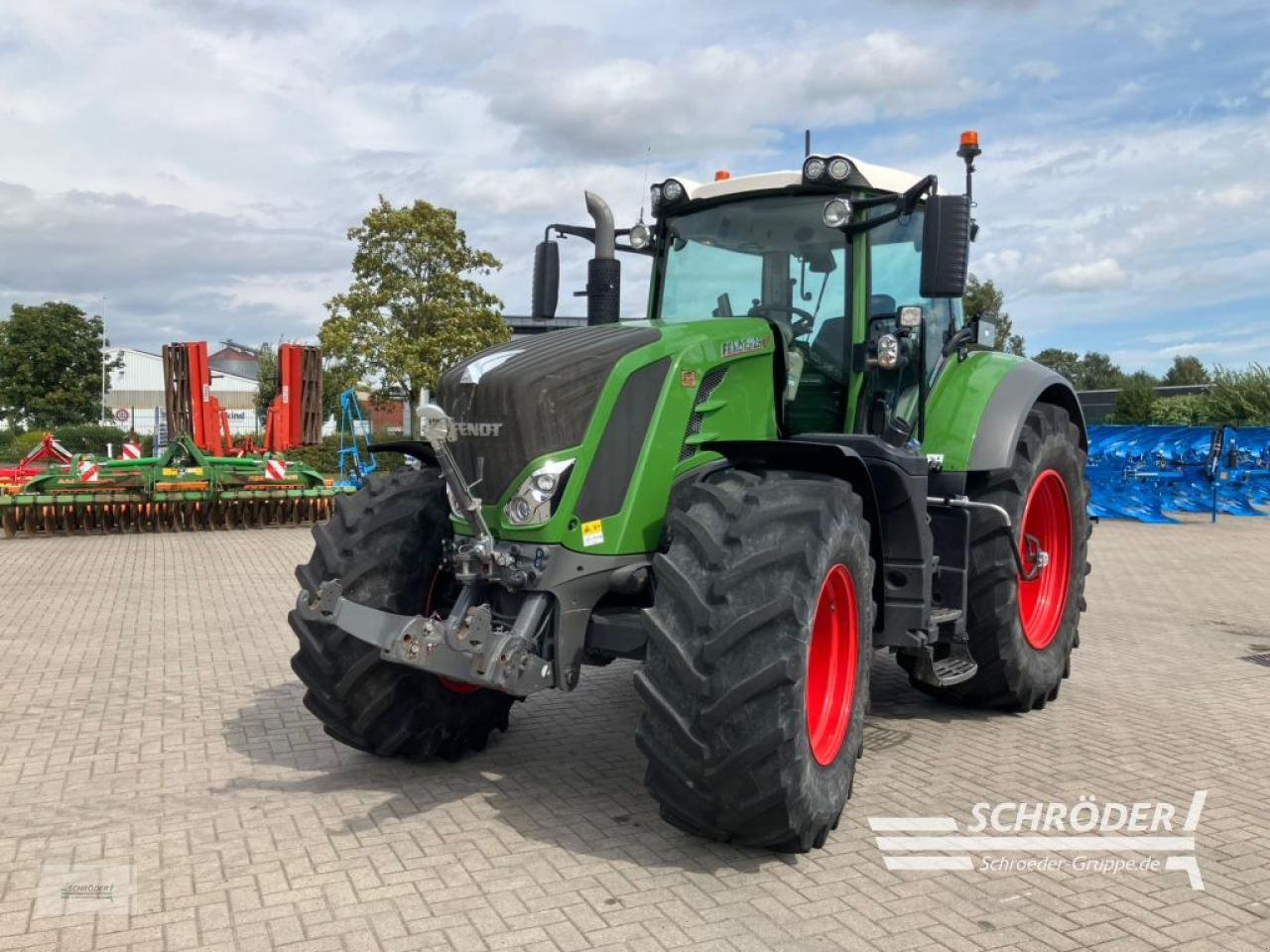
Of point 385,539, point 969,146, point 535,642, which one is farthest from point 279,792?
point 969,146

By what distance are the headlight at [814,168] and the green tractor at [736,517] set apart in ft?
0.03

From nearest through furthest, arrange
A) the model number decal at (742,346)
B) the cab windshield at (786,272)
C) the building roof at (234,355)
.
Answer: the model number decal at (742,346) < the cab windshield at (786,272) < the building roof at (234,355)

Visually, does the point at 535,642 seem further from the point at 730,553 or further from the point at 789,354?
the point at 789,354

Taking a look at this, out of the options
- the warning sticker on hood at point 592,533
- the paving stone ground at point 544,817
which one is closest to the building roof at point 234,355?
the paving stone ground at point 544,817

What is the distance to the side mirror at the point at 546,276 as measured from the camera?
5.98m

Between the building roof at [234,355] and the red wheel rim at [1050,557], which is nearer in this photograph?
the red wheel rim at [1050,557]

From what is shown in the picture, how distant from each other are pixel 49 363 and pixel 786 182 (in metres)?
54.0

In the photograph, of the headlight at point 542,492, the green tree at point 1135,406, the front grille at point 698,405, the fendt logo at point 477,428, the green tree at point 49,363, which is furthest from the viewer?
the green tree at point 49,363

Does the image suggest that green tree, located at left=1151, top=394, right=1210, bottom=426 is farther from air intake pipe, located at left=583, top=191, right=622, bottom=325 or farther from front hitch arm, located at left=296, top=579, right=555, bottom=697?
front hitch arm, located at left=296, top=579, right=555, bottom=697

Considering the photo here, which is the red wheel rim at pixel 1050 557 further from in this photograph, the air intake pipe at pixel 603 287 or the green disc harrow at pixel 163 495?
the green disc harrow at pixel 163 495

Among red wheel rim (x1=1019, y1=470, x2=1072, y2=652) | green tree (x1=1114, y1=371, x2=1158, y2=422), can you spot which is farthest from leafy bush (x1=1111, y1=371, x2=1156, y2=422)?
red wheel rim (x1=1019, y1=470, x2=1072, y2=652)

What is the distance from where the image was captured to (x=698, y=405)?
4.51m

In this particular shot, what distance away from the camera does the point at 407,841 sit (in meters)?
4.06

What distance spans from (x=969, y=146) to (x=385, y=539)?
11.8 feet
